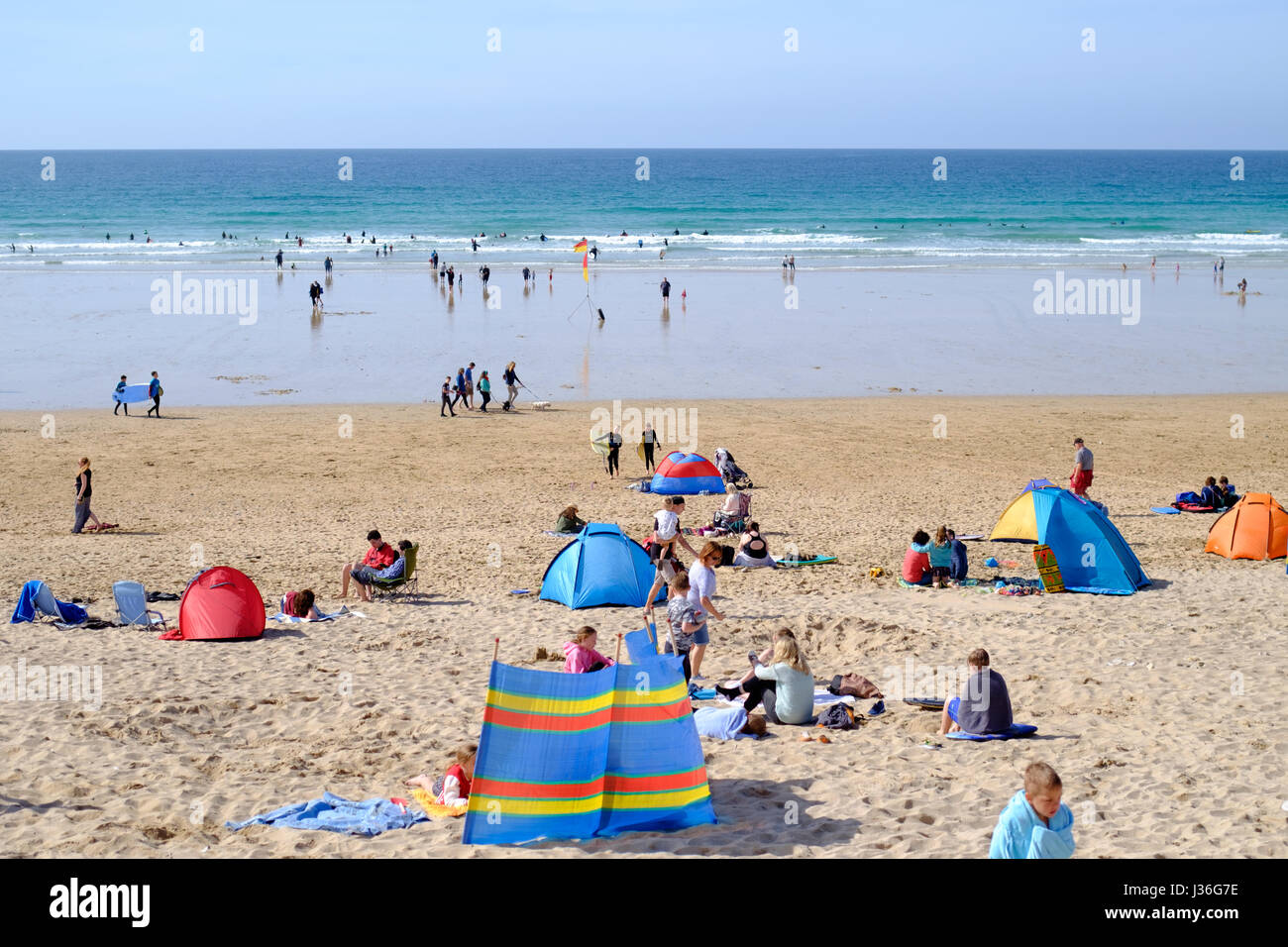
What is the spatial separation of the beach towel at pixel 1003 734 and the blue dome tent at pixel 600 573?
4.63 metres

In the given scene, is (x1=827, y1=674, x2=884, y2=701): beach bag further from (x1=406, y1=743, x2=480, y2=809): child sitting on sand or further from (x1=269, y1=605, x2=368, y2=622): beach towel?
(x1=269, y1=605, x2=368, y2=622): beach towel

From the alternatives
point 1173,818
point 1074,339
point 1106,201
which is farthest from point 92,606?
point 1106,201

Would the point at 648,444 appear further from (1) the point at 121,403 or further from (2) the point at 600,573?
(1) the point at 121,403

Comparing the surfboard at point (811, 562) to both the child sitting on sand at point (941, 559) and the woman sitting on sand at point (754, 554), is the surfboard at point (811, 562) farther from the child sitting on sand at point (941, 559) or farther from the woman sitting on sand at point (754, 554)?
the child sitting on sand at point (941, 559)

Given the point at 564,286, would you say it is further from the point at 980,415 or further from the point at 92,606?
the point at 92,606

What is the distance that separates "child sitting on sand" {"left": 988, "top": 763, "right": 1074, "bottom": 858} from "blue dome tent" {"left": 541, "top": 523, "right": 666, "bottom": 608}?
7.54 m

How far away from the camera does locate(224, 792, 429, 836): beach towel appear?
22.2 feet

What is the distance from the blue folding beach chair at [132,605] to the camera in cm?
1155

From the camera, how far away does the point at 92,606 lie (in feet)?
40.3

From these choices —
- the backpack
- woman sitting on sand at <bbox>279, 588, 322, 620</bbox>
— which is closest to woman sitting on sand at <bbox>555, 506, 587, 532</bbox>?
woman sitting on sand at <bbox>279, 588, 322, 620</bbox>

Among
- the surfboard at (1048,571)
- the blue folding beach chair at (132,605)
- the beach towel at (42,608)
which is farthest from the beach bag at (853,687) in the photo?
the beach towel at (42,608)

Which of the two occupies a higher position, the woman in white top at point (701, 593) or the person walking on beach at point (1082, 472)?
the person walking on beach at point (1082, 472)
